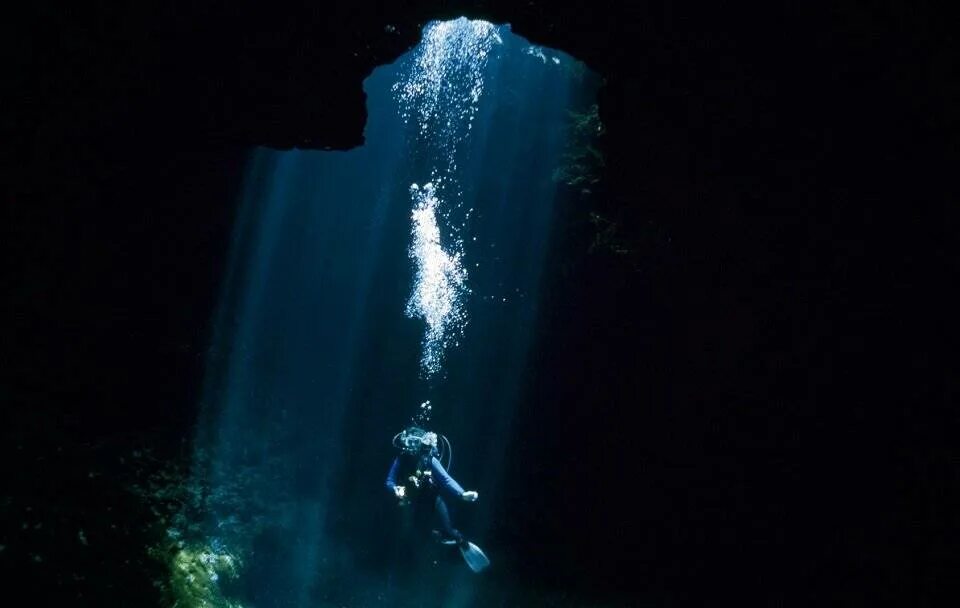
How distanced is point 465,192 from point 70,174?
52.8ft

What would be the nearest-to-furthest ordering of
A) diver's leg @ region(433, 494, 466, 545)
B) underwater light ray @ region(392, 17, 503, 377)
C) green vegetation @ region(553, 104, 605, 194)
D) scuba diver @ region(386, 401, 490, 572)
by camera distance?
scuba diver @ region(386, 401, 490, 572) → diver's leg @ region(433, 494, 466, 545) → green vegetation @ region(553, 104, 605, 194) → underwater light ray @ region(392, 17, 503, 377)

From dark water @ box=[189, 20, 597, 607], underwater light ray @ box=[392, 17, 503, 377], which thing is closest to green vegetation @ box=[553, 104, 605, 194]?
dark water @ box=[189, 20, 597, 607]

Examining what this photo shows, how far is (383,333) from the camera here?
63.2ft

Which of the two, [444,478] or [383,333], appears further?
[383,333]

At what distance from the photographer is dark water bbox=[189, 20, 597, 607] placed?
40.1ft

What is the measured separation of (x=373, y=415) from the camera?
17.1 metres

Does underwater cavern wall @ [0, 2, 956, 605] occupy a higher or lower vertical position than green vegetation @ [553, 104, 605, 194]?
lower

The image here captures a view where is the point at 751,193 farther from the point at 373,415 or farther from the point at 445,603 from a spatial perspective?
the point at 373,415

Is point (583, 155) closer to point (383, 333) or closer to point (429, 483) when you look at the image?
point (429, 483)

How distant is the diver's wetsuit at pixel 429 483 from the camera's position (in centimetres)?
822

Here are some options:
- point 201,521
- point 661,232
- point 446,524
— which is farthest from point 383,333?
point 661,232

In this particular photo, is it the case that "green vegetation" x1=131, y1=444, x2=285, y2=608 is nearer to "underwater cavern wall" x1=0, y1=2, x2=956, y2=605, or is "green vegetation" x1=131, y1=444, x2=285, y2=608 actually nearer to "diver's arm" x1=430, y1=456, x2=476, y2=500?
"underwater cavern wall" x1=0, y1=2, x2=956, y2=605

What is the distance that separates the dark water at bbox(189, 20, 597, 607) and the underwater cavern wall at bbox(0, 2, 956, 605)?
2.79 metres

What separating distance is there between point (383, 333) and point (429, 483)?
11.1 meters
